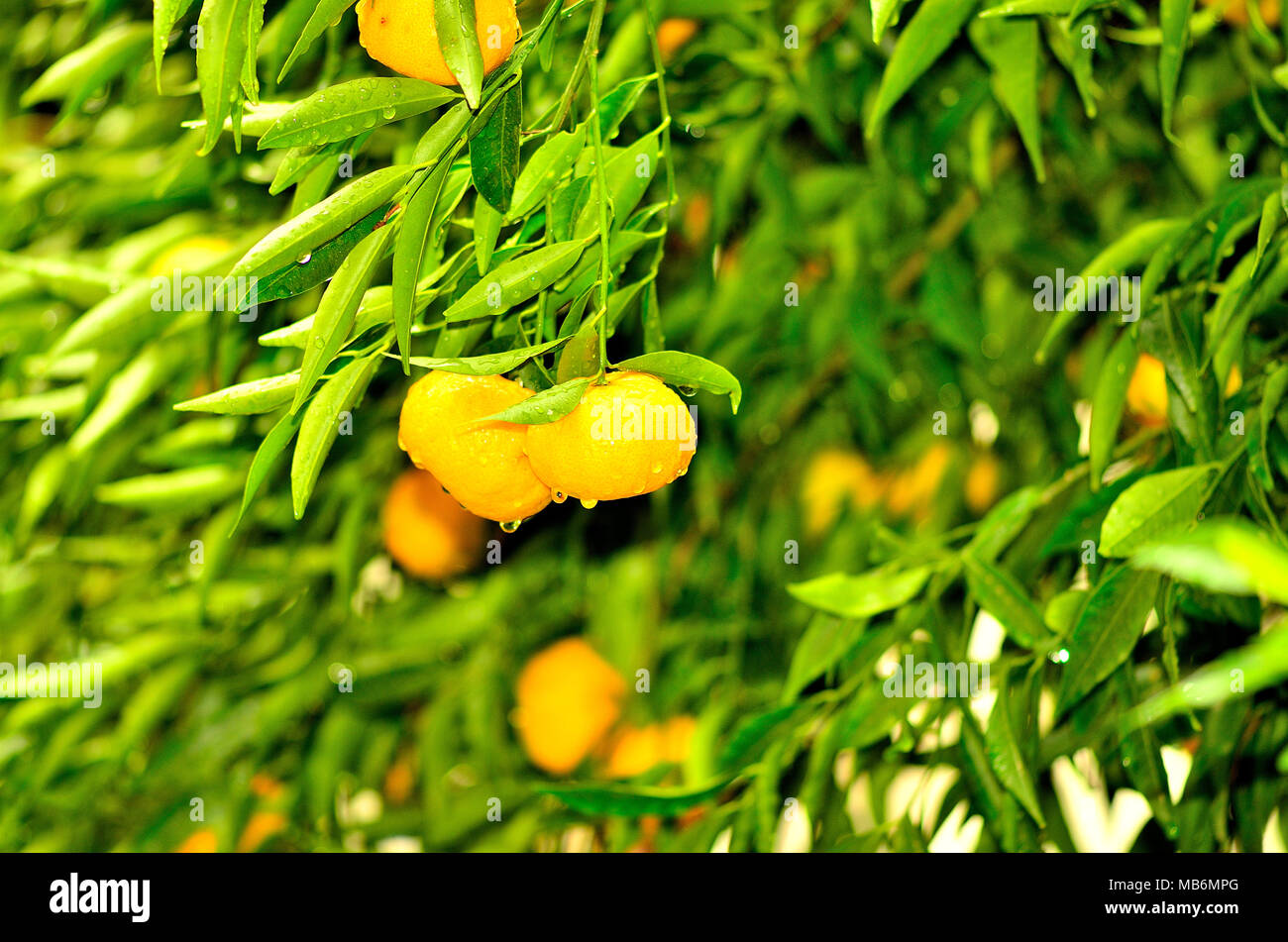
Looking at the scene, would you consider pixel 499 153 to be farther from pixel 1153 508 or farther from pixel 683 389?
pixel 1153 508

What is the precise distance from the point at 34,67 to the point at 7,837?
2.43 feet

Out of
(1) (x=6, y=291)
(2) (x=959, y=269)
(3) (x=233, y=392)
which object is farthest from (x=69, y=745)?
(2) (x=959, y=269)

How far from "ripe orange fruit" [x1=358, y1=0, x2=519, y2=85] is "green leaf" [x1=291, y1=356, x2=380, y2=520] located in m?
0.11

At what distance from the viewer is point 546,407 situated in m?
0.38

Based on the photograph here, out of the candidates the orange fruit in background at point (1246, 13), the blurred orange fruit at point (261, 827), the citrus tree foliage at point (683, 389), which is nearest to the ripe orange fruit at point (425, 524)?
the citrus tree foliage at point (683, 389)

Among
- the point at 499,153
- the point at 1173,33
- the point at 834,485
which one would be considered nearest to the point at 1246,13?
the point at 1173,33

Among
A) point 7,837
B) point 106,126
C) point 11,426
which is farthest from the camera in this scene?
point 106,126

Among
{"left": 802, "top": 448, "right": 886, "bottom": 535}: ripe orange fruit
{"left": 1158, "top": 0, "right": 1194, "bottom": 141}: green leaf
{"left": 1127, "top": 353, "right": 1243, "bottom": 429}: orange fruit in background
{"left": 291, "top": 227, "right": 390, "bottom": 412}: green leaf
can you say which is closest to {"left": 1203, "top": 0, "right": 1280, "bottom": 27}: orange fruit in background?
{"left": 1127, "top": 353, "right": 1243, "bottom": 429}: orange fruit in background

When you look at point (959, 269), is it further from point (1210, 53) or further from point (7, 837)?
point (7, 837)

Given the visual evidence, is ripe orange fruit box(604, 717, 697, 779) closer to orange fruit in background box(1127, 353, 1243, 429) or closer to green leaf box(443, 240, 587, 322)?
orange fruit in background box(1127, 353, 1243, 429)

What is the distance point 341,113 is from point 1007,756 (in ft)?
1.49

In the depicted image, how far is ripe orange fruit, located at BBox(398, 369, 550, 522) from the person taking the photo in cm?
43

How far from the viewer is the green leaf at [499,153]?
399mm
